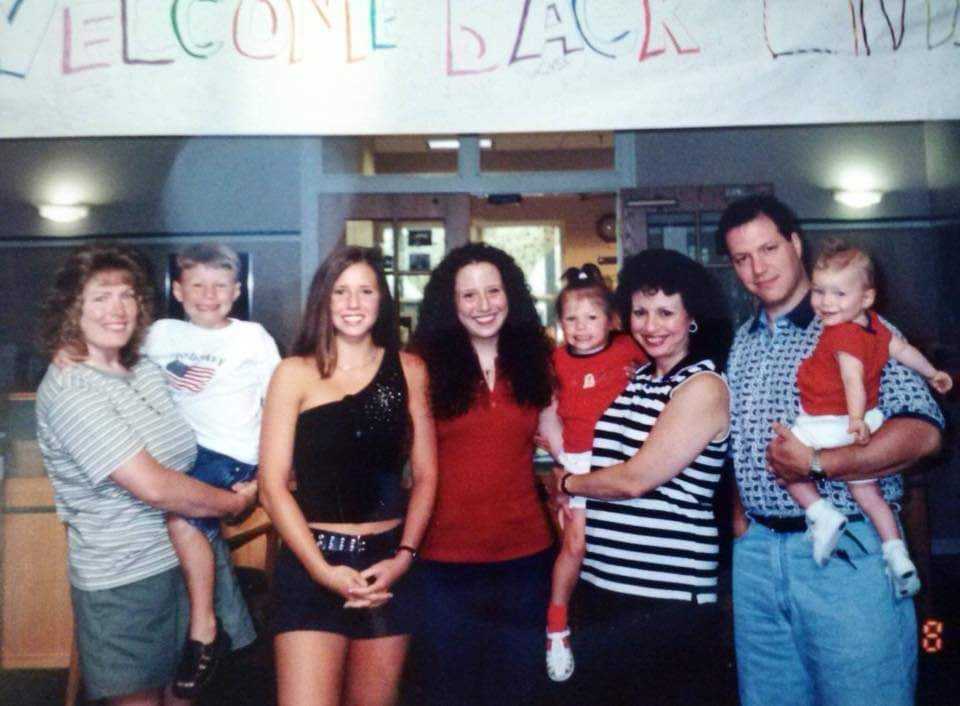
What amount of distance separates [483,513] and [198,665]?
81cm

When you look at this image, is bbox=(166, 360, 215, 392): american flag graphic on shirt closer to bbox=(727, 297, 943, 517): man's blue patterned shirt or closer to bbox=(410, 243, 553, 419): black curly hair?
bbox=(410, 243, 553, 419): black curly hair

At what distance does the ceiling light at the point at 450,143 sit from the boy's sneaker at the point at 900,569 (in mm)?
1385

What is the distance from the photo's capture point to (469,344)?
1746 mm

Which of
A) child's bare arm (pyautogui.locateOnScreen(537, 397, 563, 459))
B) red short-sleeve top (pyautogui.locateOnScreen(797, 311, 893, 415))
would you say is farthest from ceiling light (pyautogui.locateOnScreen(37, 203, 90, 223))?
red short-sleeve top (pyautogui.locateOnScreen(797, 311, 893, 415))

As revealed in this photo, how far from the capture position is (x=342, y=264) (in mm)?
1612

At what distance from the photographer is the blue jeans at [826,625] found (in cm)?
146

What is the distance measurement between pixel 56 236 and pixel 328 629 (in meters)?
1.26

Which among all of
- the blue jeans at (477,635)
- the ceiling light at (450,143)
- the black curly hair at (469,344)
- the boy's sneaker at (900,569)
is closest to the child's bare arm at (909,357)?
the boy's sneaker at (900,569)

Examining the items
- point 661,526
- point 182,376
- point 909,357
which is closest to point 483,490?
point 661,526

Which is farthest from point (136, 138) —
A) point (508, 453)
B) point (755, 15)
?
point (755, 15)

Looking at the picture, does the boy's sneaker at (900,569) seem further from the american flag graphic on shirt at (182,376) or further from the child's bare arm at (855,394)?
the american flag graphic on shirt at (182,376)

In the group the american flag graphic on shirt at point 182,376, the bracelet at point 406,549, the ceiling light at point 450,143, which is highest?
the ceiling light at point 450,143

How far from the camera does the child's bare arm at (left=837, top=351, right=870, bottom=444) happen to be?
147cm

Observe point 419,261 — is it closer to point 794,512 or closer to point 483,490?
point 483,490
